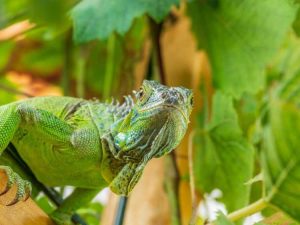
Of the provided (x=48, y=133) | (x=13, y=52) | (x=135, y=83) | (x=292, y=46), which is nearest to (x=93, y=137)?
(x=48, y=133)

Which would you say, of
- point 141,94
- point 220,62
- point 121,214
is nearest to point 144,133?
point 141,94

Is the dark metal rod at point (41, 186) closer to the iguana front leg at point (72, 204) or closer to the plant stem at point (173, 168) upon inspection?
the iguana front leg at point (72, 204)

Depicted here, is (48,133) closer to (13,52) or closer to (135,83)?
(135,83)

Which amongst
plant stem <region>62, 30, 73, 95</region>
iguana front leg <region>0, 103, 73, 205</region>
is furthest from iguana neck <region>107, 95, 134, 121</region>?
plant stem <region>62, 30, 73, 95</region>

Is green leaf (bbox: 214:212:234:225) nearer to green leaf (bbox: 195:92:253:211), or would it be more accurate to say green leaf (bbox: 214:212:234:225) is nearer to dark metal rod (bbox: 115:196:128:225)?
dark metal rod (bbox: 115:196:128:225)

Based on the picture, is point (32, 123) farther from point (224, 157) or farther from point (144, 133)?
point (224, 157)

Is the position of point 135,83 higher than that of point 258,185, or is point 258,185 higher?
point 135,83
